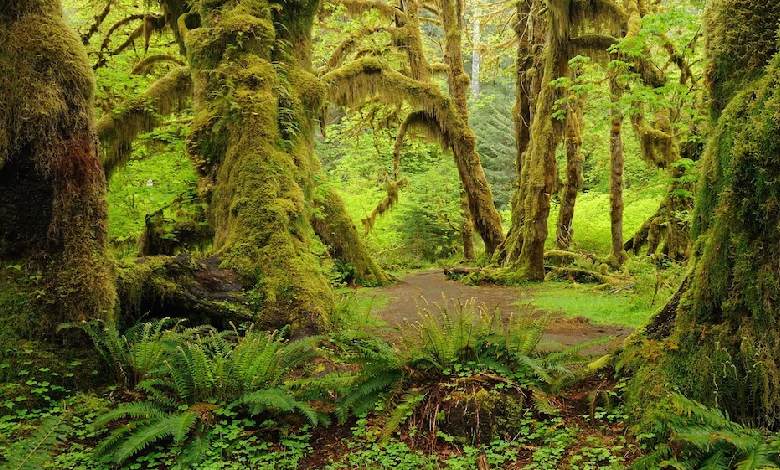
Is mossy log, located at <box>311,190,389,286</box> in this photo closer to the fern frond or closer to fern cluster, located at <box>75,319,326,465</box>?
fern cluster, located at <box>75,319,326,465</box>

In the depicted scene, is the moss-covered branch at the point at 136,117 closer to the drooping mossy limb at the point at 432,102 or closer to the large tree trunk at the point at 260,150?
the large tree trunk at the point at 260,150

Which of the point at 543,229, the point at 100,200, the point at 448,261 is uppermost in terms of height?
the point at 100,200

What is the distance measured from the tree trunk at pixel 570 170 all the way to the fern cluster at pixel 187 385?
11483 mm

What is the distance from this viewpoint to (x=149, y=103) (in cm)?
988

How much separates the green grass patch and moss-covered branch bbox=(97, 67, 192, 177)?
7.70 metres

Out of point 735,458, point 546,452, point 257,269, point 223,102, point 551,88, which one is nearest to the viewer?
point 735,458

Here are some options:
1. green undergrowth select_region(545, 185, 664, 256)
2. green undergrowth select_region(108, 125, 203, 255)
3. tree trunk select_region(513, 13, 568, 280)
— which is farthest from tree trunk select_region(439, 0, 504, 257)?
green undergrowth select_region(108, 125, 203, 255)

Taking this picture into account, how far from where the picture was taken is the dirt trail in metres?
7.28

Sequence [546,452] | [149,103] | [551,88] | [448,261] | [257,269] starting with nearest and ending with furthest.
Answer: [546,452] < [257,269] < [149,103] < [551,88] < [448,261]

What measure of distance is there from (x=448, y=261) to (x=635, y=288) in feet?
43.3

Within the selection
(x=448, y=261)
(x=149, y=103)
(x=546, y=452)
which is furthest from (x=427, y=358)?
(x=448, y=261)

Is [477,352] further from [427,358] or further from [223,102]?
[223,102]

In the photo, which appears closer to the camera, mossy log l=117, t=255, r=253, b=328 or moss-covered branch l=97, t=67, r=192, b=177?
mossy log l=117, t=255, r=253, b=328

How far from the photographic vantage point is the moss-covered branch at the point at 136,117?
9.48 meters
